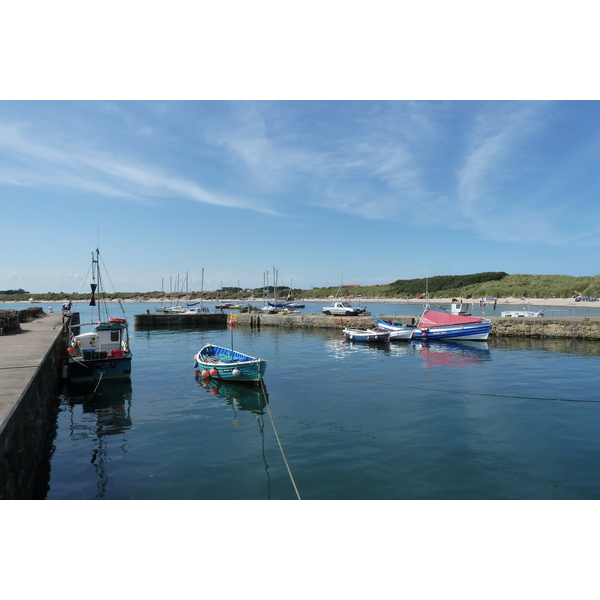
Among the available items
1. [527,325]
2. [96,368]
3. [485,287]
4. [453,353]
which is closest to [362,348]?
[453,353]

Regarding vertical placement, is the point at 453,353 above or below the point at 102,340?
below

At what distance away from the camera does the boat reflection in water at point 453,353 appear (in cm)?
2761

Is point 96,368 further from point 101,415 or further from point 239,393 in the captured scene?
point 239,393

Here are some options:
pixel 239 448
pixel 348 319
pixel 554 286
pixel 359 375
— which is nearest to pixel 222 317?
pixel 348 319

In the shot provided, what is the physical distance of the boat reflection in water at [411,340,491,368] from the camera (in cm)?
2761

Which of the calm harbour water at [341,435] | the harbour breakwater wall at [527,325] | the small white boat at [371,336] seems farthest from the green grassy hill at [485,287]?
the calm harbour water at [341,435]

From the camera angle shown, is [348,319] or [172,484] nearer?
[172,484]

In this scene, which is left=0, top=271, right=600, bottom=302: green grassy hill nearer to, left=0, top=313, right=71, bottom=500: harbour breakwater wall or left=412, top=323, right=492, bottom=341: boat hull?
left=412, top=323, right=492, bottom=341: boat hull

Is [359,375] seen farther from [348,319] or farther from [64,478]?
[348,319]

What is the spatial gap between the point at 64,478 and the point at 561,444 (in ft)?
48.6

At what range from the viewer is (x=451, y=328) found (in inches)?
1528

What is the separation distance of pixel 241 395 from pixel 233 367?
1.95m

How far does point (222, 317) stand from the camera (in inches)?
2452

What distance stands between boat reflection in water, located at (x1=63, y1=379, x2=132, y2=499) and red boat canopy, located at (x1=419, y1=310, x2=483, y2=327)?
101 ft
